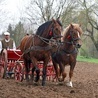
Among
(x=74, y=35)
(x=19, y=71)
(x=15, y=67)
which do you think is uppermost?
(x=74, y=35)

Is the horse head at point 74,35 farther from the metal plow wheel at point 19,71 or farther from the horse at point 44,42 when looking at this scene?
the metal plow wheel at point 19,71

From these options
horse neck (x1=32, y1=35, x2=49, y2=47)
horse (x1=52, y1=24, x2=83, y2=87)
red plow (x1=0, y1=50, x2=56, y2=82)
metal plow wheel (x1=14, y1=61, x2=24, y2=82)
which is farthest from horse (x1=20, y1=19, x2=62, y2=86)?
red plow (x1=0, y1=50, x2=56, y2=82)

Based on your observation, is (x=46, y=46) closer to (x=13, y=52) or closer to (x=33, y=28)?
(x=13, y=52)

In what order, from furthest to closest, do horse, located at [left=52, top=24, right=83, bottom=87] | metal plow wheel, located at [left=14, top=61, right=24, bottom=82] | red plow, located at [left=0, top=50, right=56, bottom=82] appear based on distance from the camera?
red plow, located at [left=0, top=50, right=56, bottom=82] → metal plow wheel, located at [left=14, top=61, right=24, bottom=82] → horse, located at [left=52, top=24, right=83, bottom=87]

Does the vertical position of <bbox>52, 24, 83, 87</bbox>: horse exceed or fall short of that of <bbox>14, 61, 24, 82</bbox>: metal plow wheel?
it exceeds it

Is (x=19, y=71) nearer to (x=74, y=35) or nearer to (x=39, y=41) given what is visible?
(x=39, y=41)

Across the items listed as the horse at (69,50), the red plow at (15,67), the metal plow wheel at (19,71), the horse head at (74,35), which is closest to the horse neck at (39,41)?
the horse at (69,50)

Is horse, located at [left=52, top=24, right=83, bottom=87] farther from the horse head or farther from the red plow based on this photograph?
the red plow

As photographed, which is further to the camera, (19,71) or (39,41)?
(19,71)

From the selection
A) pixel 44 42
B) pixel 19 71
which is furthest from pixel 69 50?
pixel 19 71

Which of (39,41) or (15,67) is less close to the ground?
(39,41)

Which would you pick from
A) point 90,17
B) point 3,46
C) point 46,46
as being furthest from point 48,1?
point 46,46

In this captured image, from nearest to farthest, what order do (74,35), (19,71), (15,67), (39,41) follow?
(39,41) < (74,35) < (19,71) < (15,67)

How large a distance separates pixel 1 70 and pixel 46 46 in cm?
300
